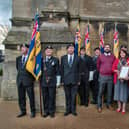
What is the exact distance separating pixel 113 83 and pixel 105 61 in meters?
0.72

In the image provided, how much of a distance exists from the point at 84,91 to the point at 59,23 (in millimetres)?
2553

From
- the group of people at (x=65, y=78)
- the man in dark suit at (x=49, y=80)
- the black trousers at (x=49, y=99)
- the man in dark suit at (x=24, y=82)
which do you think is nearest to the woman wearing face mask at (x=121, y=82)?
the group of people at (x=65, y=78)

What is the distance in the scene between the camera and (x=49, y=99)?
5.21 meters

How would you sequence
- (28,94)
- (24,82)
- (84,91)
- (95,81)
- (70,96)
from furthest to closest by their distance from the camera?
(95,81) < (84,91) < (70,96) < (28,94) < (24,82)

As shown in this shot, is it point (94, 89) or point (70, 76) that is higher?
point (70, 76)

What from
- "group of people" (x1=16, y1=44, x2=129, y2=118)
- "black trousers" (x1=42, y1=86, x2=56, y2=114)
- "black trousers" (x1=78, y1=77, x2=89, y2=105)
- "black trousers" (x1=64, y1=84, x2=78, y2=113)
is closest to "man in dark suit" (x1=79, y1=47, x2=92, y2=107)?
"black trousers" (x1=78, y1=77, x2=89, y2=105)

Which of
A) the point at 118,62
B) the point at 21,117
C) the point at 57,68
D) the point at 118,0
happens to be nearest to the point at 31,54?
the point at 57,68

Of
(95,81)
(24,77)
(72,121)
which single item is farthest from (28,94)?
(95,81)

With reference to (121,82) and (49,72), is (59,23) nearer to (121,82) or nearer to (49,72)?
(49,72)

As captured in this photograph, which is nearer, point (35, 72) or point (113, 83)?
point (35, 72)

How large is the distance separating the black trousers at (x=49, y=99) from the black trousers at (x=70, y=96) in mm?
350

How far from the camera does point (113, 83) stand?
595 centimetres

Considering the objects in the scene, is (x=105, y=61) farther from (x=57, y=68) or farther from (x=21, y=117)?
(x=21, y=117)

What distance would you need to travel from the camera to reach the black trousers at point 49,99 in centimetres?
517
